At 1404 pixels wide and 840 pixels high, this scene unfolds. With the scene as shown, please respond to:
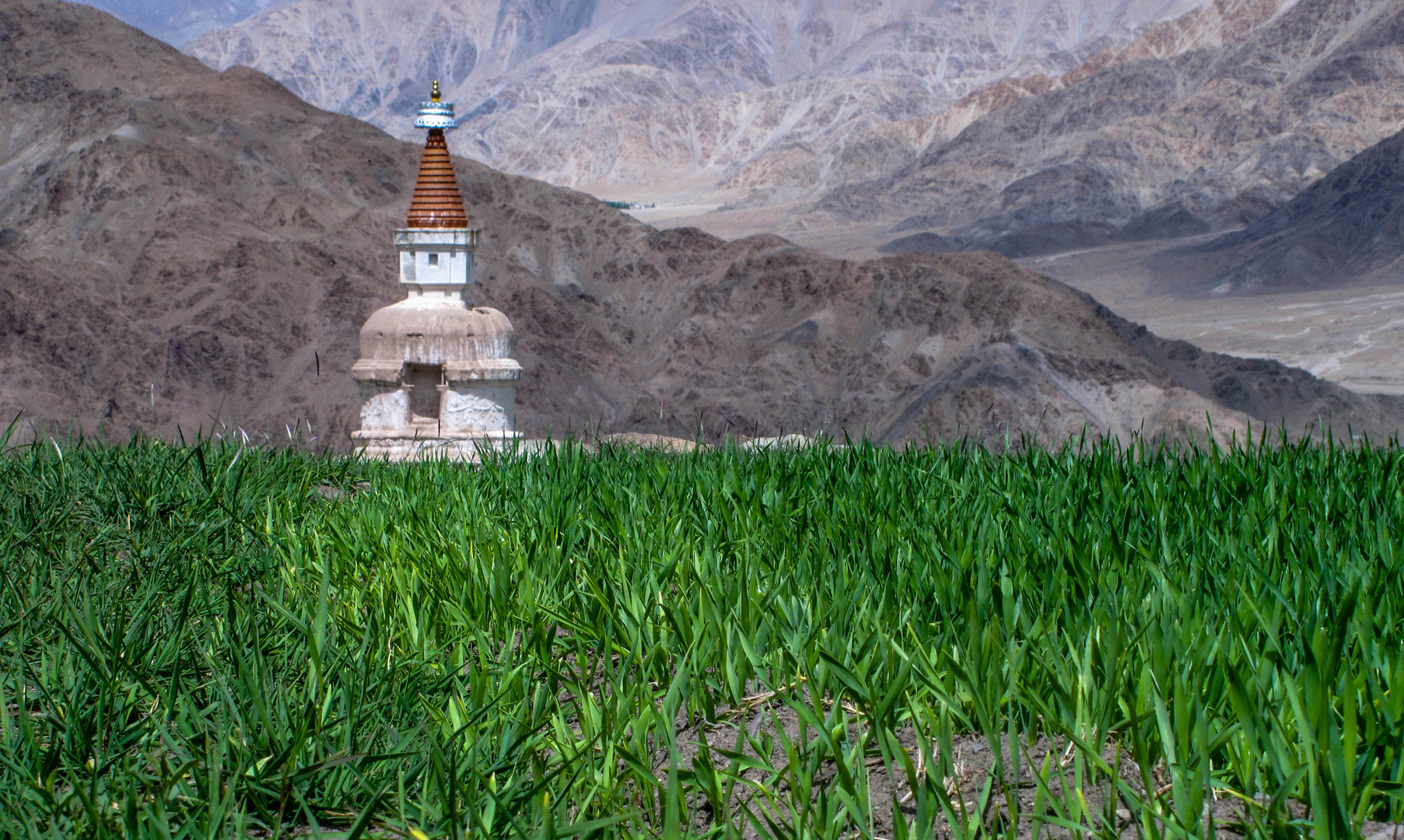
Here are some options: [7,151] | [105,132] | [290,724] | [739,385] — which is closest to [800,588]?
[290,724]

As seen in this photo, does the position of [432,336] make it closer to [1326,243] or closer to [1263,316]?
[1263,316]

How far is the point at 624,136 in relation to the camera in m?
102

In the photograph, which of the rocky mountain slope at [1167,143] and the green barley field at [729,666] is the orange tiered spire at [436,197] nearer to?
the green barley field at [729,666]

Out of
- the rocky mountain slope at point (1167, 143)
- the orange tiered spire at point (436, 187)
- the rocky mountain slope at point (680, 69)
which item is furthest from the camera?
the rocky mountain slope at point (680, 69)

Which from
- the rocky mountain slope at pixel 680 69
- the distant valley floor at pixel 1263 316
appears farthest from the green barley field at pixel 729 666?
the rocky mountain slope at pixel 680 69

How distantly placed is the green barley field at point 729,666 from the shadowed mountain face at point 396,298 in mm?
20887

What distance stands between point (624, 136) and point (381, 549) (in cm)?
10221

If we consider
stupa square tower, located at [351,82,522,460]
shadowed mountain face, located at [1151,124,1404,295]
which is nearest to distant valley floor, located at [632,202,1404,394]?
shadowed mountain face, located at [1151,124,1404,295]

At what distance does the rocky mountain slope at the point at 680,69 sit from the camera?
3944 inches

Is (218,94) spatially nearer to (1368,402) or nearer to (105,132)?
(105,132)

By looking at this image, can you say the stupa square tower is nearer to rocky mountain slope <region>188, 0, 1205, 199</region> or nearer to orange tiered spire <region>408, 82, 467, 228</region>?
orange tiered spire <region>408, 82, 467, 228</region>

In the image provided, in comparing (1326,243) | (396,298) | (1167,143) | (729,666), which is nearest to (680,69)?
(1167,143)

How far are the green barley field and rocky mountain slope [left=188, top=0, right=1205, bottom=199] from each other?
83.6m

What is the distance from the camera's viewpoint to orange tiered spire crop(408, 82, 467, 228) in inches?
517
